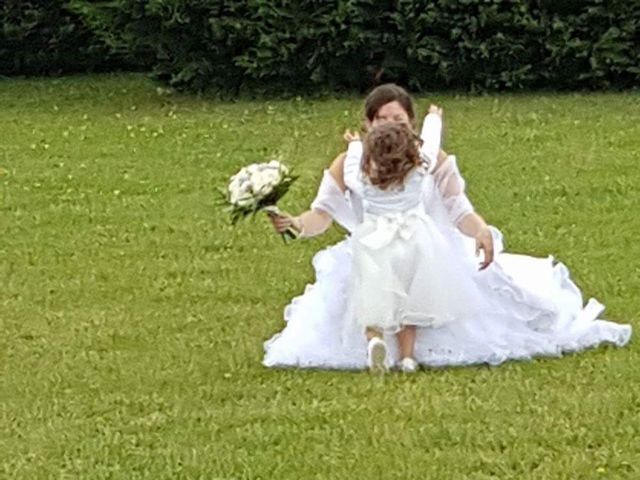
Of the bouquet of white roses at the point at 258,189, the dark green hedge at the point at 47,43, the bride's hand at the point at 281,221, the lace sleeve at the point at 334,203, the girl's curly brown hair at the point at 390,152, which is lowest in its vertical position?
the dark green hedge at the point at 47,43

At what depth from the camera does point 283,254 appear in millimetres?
9258

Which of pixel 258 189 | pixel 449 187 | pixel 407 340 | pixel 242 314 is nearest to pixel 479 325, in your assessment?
pixel 407 340

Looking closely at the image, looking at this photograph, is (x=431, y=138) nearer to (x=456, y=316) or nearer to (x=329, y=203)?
(x=329, y=203)

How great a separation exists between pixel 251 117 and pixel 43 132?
1951 millimetres

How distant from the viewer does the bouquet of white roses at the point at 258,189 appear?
6.73 meters

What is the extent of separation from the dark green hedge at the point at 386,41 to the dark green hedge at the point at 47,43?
252 centimetres

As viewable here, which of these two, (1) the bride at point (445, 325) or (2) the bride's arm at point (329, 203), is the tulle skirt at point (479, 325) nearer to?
(1) the bride at point (445, 325)

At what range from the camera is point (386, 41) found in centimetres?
1596

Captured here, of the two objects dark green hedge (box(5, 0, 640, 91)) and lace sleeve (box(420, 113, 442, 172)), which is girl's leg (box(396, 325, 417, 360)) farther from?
dark green hedge (box(5, 0, 640, 91))

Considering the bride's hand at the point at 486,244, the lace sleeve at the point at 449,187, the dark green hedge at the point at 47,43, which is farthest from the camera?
the dark green hedge at the point at 47,43

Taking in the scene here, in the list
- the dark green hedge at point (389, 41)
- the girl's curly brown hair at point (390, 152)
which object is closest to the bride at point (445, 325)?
the girl's curly brown hair at point (390, 152)

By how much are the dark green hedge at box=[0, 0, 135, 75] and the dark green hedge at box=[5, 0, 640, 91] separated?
2.52 m

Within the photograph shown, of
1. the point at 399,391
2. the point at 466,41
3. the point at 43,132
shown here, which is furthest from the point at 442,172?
the point at 466,41

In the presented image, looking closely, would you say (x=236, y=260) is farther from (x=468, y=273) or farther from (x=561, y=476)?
(x=561, y=476)
